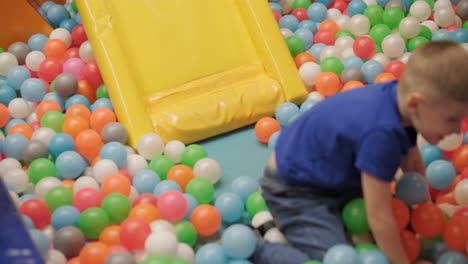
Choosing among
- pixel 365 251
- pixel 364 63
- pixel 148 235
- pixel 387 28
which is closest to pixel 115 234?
pixel 148 235

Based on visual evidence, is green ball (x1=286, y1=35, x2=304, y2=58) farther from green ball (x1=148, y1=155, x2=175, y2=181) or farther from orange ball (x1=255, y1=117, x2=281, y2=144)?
green ball (x1=148, y1=155, x2=175, y2=181)

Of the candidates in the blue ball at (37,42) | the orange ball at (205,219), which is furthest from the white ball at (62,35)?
the orange ball at (205,219)

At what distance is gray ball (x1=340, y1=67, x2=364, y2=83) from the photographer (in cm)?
251

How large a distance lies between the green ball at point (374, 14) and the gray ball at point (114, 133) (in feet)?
4.04

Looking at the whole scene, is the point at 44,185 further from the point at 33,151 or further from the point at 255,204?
the point at 255,204

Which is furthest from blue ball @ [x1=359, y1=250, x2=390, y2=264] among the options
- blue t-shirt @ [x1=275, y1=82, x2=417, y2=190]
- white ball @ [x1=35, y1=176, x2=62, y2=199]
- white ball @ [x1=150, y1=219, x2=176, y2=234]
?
white ball @ [x1=35, y1=176, x2=62, y2=199]

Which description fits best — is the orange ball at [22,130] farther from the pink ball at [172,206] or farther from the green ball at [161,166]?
the pink ball at [172,206]

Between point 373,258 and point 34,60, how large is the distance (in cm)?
169

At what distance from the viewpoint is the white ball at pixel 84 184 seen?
207 cm

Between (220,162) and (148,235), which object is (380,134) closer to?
(148,235)

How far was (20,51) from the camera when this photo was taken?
278cm

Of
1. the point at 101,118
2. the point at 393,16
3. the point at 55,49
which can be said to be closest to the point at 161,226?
the point at 101,118

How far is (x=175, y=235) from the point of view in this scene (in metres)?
1.81

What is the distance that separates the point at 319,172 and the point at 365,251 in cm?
22
